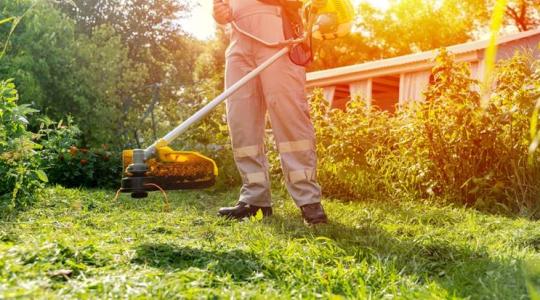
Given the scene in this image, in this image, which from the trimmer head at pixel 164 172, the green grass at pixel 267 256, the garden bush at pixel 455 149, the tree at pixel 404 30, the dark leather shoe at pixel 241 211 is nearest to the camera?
the green grass at pixel 267 256

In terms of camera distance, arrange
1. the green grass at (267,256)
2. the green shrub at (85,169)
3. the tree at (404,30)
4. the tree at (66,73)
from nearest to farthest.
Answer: the green grass at (267,256) < the green shrub at (85,169) < the tree at (66,73) < the tree at (404,30)

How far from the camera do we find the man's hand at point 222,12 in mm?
3766

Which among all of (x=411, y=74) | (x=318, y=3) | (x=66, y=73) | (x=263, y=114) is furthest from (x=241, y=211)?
(x=411, y=74)

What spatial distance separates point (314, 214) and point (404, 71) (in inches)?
429

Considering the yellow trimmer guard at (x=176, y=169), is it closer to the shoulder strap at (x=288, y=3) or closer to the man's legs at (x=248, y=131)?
the man's legs at (x=248, y=131)

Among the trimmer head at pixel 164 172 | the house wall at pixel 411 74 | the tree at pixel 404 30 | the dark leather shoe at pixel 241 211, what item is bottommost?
the dark leather shoe at pixel 241 211

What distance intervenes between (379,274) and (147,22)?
20.0 metres

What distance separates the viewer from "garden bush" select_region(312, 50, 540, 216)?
416cm

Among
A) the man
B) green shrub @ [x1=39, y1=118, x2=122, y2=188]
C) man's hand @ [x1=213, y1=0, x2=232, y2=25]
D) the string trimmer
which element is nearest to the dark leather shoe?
the man

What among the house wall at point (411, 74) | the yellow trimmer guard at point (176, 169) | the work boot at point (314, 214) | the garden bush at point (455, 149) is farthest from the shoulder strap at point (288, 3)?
the house wall at point (411, 74)

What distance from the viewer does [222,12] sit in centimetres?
376

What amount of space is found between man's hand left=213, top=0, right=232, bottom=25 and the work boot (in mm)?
1197

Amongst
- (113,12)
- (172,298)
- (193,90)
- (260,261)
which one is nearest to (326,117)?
(193,90)

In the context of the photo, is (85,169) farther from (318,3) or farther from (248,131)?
(318,3)
